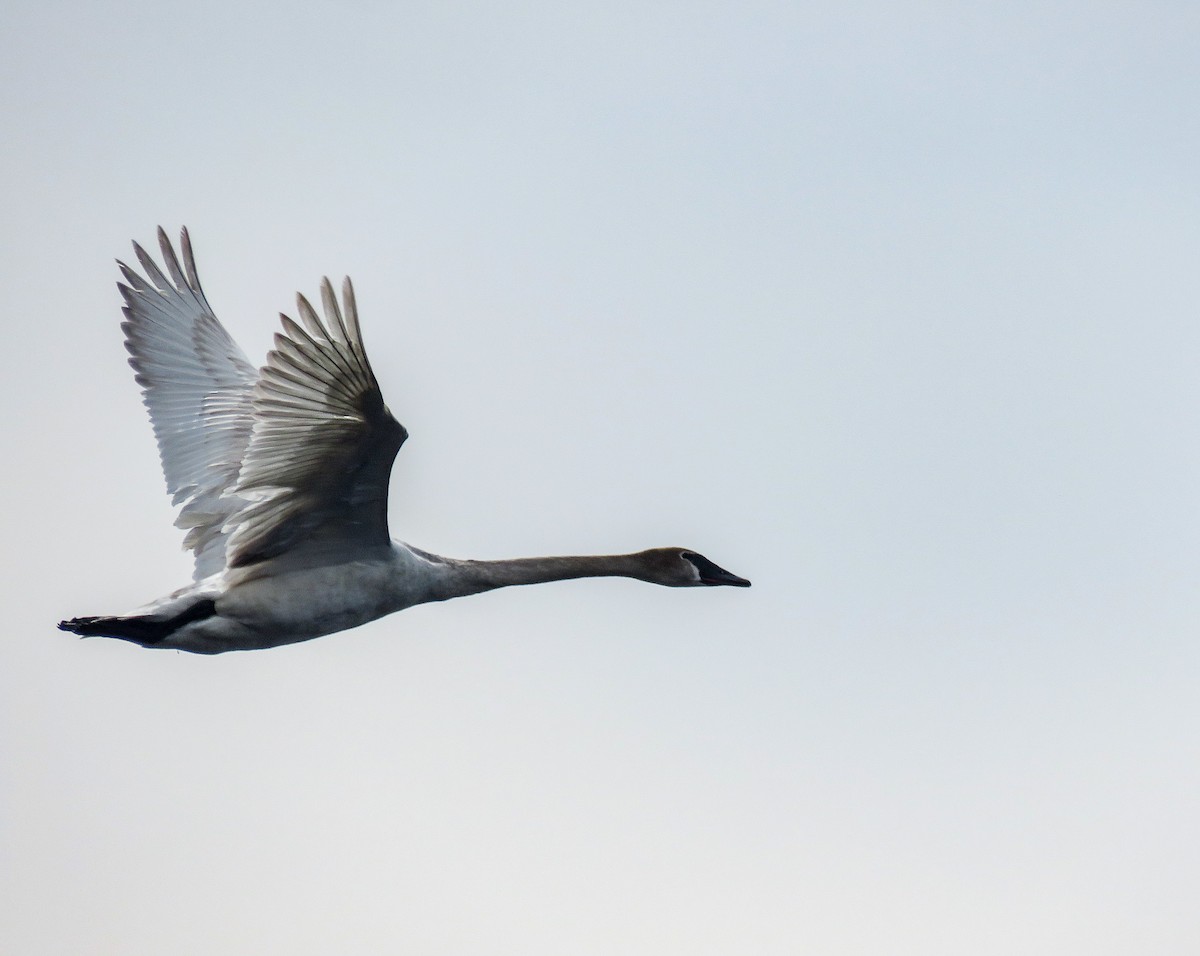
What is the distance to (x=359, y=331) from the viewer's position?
14.4 m

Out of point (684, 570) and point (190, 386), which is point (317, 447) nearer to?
point (190, 386)

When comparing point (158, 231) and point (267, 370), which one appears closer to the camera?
point (267, 370)

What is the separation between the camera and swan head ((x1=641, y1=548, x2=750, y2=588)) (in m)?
19.2

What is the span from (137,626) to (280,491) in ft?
6.18

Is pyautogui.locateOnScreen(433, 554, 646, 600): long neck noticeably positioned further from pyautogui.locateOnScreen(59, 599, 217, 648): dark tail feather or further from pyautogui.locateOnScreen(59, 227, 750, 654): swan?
pyautogui.locateOnScreen(59, 599, 217, 648): dark tail feather

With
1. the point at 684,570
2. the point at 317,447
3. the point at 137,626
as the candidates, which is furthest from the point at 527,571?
the point at 137,626

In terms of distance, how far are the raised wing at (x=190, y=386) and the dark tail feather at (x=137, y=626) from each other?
161 centimetres

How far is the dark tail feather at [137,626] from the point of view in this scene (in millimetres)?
15695

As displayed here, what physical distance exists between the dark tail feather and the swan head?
5460mm

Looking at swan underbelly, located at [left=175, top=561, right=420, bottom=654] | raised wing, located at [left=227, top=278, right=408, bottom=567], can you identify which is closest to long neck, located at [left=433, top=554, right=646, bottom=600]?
swan underbelly, located at [left=175, top=561, right=420, bottom=654]

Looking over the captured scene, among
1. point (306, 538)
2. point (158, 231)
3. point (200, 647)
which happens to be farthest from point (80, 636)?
point (158, 231)

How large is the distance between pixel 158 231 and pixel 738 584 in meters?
8.19

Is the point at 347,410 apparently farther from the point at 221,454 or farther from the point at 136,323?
the point at 136,323

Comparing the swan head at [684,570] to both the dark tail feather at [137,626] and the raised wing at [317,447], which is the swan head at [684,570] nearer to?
the raised wing at [317,447]
